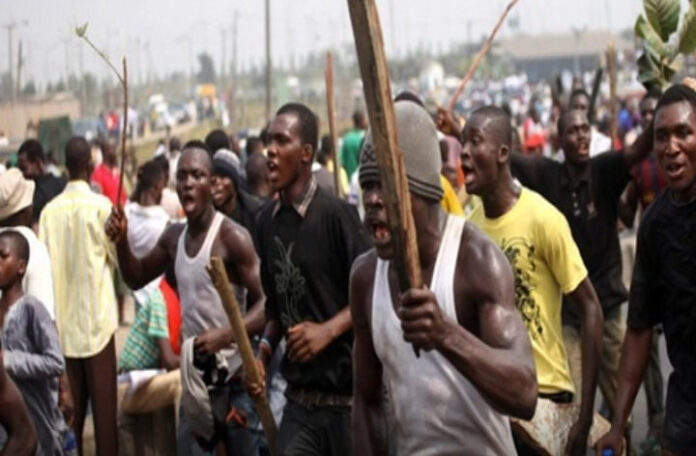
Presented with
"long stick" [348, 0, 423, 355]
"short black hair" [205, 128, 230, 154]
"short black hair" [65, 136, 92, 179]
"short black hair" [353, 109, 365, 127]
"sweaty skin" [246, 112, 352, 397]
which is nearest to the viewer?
"long stick" [348, 0, 423, 355]

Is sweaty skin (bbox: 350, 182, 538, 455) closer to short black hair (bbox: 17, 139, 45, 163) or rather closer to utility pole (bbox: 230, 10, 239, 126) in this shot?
short black hair (bbox: 17, 139, 45, 163)

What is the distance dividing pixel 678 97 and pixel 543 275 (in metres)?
1.33

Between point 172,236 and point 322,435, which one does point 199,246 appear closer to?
point 172,236

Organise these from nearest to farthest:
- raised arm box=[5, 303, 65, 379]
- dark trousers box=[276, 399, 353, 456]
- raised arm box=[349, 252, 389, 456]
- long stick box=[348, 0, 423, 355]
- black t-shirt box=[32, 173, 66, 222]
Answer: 1. long stick box=[348, 0, 423, 355]
2. raised arm box=[349, 252, 389, 456]
3. dark trousers box=[276, 399, 353, 456]
4. raised arm box=[5, 303, 65, 379]
5. black t-shirt box=[32, 173, 66, 222]

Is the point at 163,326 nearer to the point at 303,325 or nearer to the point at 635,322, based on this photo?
the point at 303,325

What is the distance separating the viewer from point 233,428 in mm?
8125

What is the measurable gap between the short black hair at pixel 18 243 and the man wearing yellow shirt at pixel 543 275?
1979 mm

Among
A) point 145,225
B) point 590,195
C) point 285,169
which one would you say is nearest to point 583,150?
point 590,195

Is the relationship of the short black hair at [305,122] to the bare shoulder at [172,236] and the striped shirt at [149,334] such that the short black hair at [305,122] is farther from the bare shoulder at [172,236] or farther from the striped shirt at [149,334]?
the striped shirt at [149,334]

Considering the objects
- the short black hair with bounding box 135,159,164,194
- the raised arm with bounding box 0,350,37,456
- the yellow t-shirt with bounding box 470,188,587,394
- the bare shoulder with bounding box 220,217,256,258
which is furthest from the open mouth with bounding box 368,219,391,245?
the short black hair with bounding box 135,159,164,194

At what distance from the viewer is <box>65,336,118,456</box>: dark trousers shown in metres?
9.55

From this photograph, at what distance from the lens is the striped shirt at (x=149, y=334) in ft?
31.1

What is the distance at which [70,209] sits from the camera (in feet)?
32.3

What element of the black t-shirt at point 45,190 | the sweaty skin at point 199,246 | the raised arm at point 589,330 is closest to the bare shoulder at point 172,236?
the sweaty skin at point 199,246
